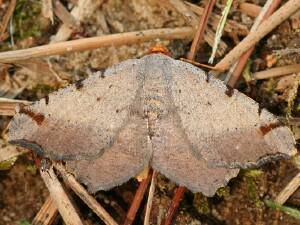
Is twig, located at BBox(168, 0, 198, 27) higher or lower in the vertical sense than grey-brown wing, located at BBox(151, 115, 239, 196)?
higher

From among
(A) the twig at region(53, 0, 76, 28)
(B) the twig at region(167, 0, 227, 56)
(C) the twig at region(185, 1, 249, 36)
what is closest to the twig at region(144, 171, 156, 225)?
(B) the twig at region(167, 0, 227, 56)

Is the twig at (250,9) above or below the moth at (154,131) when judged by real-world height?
above

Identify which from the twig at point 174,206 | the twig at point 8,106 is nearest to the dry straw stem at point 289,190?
the twig at point 174,206

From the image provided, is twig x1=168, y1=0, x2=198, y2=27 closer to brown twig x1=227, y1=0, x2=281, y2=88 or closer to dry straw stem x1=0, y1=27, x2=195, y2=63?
dry straw stem x1=0, y1=27, x2=195, y2=63

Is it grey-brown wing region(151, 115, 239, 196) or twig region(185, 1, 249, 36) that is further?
twig region(185, 1, 249, 36)

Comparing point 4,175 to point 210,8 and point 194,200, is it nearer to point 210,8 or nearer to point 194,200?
point 194,200

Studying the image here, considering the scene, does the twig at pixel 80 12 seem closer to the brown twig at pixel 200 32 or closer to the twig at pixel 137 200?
the brown twig at pixel 200 32

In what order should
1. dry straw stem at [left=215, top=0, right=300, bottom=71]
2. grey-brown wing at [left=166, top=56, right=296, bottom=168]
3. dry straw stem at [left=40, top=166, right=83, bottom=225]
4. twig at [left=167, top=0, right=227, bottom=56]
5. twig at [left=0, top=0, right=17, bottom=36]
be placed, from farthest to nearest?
1. twig at [left=0, top=0, right=17, bottom=36]
2. twig at [left=167, top=0, right=227, bottom=56]
3. dry straw stem at [left=215, top=0, right=300, bottom=71]
4. dry straw stem at [left=40, top=166, right=83, bottom=225]
5. grey-brown wing at [left=166, top=56, right=296, bottom=168]

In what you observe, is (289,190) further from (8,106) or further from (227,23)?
(8,106)

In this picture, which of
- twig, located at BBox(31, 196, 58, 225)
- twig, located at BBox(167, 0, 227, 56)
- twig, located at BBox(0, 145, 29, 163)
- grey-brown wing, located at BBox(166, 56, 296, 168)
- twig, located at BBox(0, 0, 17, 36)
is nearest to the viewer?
grey-brown wing, located at BBox(166, 56, 296, 168)
